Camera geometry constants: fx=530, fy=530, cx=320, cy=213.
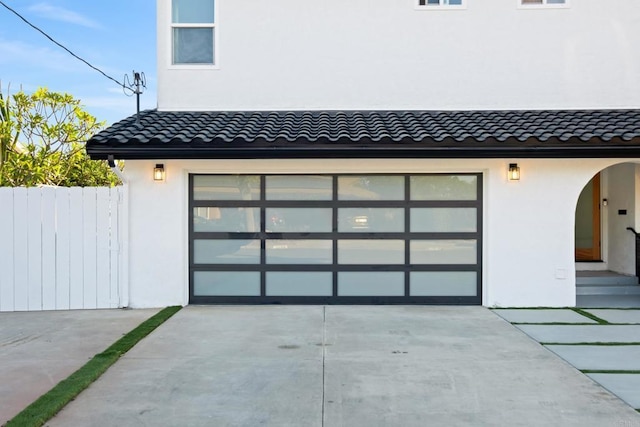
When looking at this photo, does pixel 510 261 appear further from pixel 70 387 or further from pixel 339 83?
pixel 70 387

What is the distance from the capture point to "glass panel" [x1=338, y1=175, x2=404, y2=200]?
28.7 ft

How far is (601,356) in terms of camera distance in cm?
579

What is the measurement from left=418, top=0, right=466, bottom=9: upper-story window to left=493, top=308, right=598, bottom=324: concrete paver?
532 cm

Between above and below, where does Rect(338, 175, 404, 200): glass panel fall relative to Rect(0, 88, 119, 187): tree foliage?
below

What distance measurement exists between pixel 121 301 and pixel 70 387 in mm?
3900

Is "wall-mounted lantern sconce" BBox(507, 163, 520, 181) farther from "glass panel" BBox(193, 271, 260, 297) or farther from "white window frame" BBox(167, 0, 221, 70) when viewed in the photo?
"white window frame" BBox(167, 0, 221, 70)

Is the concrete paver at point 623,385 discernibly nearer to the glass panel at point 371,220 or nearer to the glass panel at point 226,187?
the glass panel at point 371,220

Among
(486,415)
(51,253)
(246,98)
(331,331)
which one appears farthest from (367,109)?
(486,415)

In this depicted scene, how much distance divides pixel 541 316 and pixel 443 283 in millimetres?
1577

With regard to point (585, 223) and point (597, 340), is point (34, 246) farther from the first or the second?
point (585, 223)

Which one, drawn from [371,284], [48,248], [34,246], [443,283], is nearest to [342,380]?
[371,284]

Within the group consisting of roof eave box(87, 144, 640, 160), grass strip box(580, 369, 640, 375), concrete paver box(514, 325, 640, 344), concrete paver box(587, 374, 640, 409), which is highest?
roof eave box(87, 144, 640, 160)

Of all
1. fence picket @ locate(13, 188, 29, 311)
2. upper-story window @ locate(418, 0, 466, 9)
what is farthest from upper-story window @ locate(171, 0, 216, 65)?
upper-story window @ locate(418, 0, 466, 9)

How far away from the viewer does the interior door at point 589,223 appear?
11.1 meters
